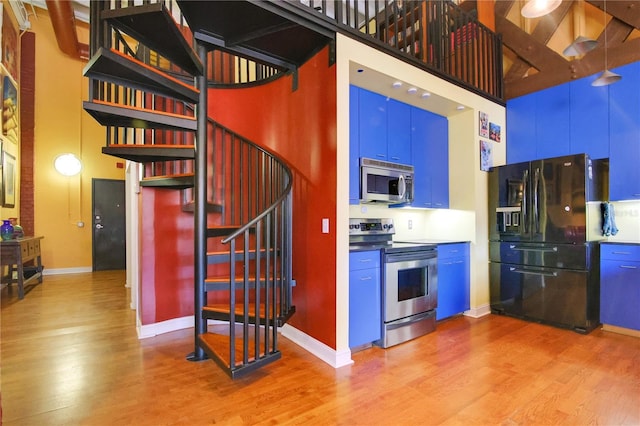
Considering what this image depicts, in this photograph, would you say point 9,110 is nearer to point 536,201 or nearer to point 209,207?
point 209,207

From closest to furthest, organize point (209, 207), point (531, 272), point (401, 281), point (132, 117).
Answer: point (132, 117) < point (209, 207) < point (401, 281) < point (531, 272)

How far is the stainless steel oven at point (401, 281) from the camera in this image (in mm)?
2832

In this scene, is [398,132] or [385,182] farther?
[398,132]

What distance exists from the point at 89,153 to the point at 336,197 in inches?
259

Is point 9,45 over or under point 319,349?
over

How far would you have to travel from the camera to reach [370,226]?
10.0ft

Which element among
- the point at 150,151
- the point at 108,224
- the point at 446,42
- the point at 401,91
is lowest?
the point at 108,224

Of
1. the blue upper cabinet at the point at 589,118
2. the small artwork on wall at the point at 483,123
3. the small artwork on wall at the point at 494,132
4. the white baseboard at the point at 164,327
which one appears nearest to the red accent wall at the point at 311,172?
the white baseboard at the point at 164,327

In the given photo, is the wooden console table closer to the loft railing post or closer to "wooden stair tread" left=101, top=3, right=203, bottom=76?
the loft railing post

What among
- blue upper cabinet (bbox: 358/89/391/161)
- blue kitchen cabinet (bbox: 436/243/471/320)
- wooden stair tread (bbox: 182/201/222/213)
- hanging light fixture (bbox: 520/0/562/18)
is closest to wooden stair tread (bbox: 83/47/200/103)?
wooden stair tread (bbox: 182/201/222/213)

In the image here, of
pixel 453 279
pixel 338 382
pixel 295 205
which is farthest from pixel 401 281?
pixel 295 205

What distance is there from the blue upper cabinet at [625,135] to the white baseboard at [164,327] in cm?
476

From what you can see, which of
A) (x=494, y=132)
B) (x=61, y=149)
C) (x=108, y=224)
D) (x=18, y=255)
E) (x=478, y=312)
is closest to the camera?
(x=478, y=312)

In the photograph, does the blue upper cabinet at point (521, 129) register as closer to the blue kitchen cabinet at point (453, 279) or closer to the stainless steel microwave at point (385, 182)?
the blue kitchen cabinet at point (453, 279)
